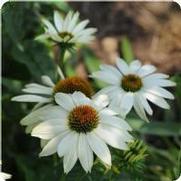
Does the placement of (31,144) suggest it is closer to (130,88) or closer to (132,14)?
(130,88)

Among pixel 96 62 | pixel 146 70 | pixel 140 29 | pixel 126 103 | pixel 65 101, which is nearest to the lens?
pixel 65 101

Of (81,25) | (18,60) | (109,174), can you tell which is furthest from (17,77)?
(109,174)

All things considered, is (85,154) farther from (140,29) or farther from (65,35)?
(140,29)

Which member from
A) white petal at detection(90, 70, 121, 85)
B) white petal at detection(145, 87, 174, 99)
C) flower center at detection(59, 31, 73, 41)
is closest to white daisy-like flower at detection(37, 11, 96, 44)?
flower center at detection(59, 31, 73, 41)

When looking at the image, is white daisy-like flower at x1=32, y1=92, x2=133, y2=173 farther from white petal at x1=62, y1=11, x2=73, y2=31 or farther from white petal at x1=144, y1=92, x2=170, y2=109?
white petal at x1=62, y1=11, x2=73, y2=31

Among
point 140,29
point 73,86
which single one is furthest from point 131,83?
point 140,29
